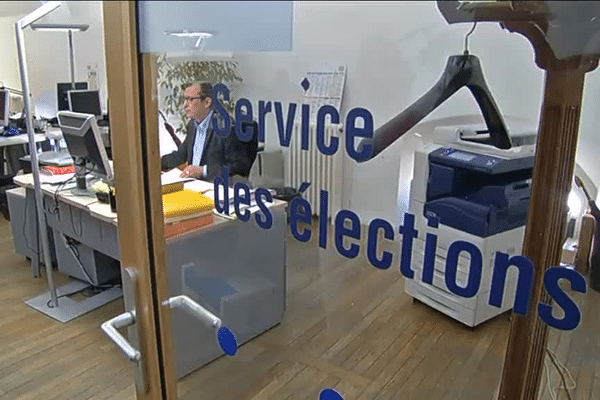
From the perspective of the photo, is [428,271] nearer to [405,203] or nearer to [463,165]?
[405,203]

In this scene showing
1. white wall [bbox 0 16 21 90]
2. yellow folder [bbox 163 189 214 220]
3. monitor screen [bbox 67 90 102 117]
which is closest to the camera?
yellow folder [bbox 163 189 214 220]

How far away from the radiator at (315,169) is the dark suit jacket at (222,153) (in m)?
0.10

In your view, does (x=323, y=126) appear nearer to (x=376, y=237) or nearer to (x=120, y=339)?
(x=376, y=237)

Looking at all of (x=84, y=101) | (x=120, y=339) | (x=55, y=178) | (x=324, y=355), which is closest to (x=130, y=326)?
(x=120, y=339)

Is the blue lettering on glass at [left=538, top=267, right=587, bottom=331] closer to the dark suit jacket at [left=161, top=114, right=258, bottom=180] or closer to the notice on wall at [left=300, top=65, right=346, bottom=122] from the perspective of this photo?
the notice on wall at [left=300, top=65, right=346, bottom=122]

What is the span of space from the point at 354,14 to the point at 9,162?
5.42 metres

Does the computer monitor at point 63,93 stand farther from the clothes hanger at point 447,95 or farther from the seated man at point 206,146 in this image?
the clothes hanger at point 447,95

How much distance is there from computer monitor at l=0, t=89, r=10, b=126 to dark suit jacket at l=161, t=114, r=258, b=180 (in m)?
4.54

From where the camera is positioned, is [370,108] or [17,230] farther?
[17,230]

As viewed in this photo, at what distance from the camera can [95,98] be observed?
5082mm

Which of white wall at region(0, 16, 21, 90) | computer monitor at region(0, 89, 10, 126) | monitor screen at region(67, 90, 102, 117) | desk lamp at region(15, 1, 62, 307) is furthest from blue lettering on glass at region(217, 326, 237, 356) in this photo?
white wall at region(0, 16, 21, 90)

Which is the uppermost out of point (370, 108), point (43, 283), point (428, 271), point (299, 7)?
point (299, 7)

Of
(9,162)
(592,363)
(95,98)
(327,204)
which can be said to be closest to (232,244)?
(327,204)

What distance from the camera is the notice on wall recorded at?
1112mm
